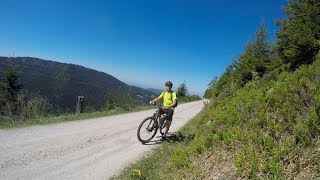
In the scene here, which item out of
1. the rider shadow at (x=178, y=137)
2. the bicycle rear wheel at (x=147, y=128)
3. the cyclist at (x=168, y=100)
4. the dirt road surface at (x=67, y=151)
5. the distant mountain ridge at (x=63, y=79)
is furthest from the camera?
the distant mountain ridge at (x=63, y=79)

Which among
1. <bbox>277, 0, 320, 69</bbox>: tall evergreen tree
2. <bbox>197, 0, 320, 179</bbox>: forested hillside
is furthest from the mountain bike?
<bbox>277, 0, 320, 69</bbox>: tall evergreen tree

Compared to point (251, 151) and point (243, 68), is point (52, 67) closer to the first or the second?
point (243, 68)

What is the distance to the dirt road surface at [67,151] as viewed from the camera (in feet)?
24.4

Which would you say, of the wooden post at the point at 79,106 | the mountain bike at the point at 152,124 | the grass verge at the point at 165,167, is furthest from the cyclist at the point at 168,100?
the wooden post at the point at 79,106

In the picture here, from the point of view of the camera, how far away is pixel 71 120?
1587 cm

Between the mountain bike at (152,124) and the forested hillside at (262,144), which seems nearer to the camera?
the forested hillside at (262,144)

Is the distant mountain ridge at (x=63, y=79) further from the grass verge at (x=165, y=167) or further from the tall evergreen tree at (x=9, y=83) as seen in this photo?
the grass verge at (x=165, y=167)

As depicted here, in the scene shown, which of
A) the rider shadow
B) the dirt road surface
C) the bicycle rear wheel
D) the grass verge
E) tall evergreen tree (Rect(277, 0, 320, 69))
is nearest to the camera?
the grass verge

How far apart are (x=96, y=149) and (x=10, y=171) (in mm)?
3189

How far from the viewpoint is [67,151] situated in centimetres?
937

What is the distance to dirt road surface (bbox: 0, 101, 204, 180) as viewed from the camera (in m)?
7.45

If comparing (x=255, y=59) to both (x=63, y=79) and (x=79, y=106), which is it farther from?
(x=63, y=79)

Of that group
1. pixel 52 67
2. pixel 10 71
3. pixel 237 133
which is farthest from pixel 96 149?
pixel 52 67

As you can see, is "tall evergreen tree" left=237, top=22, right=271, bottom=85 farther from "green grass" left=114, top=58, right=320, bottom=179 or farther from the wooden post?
the wooden post
